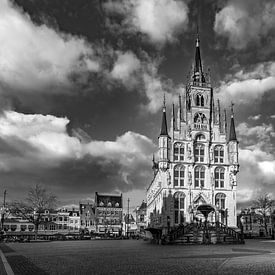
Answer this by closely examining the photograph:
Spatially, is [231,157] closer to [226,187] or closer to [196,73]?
[226,187]

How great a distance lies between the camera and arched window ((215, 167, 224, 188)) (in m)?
74.1

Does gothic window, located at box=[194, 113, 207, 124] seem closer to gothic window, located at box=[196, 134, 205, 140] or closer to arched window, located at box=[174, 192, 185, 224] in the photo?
gothic window, located at box=[196, 134, 205, 140]

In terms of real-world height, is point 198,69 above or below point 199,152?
above

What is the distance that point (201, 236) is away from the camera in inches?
2005

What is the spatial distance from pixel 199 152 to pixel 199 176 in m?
4.76

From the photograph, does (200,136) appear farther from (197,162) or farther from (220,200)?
(220,200)

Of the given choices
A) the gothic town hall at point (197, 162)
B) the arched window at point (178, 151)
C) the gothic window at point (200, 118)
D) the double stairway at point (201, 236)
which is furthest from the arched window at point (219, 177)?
the double stairway at point (201, 236)

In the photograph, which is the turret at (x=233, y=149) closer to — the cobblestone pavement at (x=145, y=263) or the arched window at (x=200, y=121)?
the arched window at (x=200, y=121)

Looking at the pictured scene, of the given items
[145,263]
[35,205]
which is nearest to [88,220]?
[35,205]

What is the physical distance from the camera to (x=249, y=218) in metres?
152

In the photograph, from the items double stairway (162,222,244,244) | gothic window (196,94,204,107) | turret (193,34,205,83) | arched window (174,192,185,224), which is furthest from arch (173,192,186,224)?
turret (193,34,205,83)

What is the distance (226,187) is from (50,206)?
117 feet

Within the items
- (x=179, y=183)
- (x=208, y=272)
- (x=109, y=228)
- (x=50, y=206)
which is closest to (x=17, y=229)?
(x=109, y=228)

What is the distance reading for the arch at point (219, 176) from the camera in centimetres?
7412
